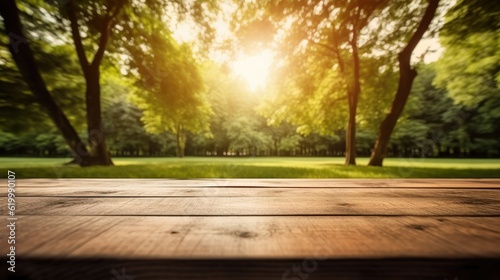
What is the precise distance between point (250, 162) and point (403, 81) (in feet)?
33.5

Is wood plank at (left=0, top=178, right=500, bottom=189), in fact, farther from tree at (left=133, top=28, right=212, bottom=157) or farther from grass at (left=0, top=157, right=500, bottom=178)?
tree at (left=133, top=28, right=212, bottom=157)

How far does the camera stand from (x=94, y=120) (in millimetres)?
12328

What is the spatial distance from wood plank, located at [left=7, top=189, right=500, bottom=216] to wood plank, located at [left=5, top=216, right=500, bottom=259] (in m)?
0.15

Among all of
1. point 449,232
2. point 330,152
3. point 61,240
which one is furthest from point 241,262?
point 330,152

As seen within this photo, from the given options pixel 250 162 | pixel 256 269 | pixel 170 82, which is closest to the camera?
pixel 256 269

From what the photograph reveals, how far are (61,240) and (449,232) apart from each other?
4.85 ft

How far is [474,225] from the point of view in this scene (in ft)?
3.91

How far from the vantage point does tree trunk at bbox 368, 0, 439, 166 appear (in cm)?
1102

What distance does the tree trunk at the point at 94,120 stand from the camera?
11.8 metres

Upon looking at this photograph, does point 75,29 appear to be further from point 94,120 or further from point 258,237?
point 258,237

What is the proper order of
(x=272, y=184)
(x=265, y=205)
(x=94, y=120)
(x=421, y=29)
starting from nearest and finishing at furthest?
1. (x=265, y=205)
2. (x=272, y=184)
3. (x=421, y=29)
4. (x=94, y=120)

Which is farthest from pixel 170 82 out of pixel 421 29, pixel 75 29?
pixel 421 29

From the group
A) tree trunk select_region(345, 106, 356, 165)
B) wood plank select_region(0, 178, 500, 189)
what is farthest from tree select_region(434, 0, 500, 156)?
wood plank select_region(0, 178, 500, 189)

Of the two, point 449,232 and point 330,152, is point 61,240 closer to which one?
point 449,232
